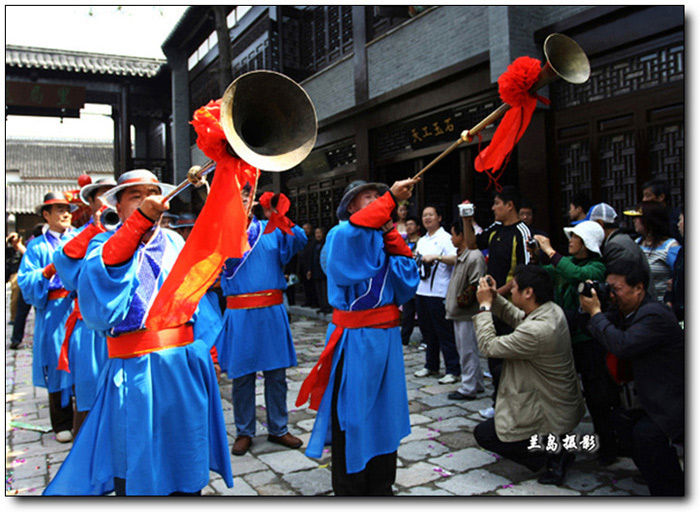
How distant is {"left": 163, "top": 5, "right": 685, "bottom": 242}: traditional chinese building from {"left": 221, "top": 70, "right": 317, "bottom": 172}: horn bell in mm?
4337

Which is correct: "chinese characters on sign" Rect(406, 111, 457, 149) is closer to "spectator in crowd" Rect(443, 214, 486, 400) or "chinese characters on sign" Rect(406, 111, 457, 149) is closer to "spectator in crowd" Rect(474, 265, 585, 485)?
"spectator in crowd" Rect(443, 214, 486, 400)

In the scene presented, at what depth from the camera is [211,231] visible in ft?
7.18

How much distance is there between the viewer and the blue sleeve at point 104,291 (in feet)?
7.35

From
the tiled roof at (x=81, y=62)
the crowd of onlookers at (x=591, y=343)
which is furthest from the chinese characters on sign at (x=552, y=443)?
the tiled roof at (x=81, y=62)

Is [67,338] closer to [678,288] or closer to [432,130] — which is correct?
[678,288]

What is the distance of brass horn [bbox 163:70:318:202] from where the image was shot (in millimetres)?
1892

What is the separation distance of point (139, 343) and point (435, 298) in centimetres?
389

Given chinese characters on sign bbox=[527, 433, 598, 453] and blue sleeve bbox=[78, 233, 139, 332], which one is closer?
blue sleeve bbox=[78, 233, 139, 332]

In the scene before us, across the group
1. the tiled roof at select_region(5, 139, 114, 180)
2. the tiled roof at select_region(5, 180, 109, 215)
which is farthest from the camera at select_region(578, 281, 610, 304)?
the tiled roof at select_region(5, 139, 114, 180)

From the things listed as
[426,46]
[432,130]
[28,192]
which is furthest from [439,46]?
[28,192]

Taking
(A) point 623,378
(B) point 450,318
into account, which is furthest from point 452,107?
(A) point 623,378

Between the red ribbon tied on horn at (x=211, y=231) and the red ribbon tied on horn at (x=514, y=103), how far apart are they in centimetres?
124

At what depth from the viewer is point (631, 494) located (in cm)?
304

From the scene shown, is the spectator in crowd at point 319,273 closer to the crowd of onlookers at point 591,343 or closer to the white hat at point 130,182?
the crowd of onlookers at point 591,343
